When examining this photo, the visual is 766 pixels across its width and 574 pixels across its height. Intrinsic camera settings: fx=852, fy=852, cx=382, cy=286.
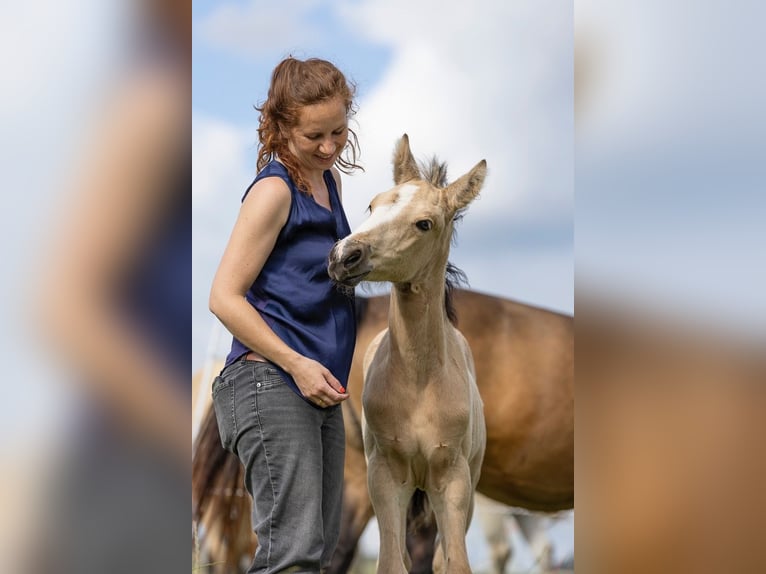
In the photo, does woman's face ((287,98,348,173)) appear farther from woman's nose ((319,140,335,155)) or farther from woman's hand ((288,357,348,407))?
woman's hand ((288,357,348,407))

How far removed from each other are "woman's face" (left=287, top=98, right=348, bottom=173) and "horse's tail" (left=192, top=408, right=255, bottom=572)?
5.88 ft

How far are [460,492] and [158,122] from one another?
4.42ft

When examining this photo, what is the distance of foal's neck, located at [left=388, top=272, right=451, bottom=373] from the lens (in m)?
2.34

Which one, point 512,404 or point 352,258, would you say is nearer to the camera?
point 352,258

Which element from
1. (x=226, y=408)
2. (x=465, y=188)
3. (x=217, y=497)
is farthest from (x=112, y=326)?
(x=217, y=497)

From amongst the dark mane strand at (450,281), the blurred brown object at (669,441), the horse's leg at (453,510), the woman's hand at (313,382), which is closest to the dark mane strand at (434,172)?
the dark mane strand at (450,281)

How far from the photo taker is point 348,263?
6.23 feet

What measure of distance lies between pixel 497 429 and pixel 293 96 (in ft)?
6.89

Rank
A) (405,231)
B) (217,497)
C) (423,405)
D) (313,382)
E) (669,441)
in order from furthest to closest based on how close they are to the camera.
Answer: (217,497)
(423,405)
(405,231)
(313,382)
(669,441)

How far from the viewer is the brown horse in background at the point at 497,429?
348 centimetres

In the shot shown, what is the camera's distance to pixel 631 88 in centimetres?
138

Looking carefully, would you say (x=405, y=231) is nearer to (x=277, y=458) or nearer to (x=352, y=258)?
(x=352, y=258)

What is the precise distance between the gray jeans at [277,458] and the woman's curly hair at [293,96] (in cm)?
47

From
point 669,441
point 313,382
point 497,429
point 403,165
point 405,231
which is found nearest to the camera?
point 669,441
